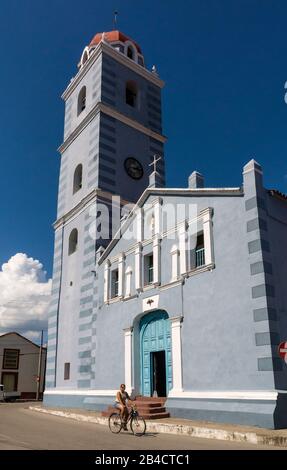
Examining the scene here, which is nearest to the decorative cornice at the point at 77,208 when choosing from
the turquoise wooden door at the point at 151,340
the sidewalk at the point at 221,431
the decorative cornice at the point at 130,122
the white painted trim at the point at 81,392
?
the decorative cornice at the point at 130,122

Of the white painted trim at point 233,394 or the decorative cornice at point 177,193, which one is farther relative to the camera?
the decorative cornice at point 177,193

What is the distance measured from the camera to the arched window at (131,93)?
95.3 ft

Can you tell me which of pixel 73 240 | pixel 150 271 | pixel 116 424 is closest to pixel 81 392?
pixel 150 271

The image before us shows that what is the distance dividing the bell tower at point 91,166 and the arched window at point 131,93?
0.06 meters

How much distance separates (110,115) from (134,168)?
11.2ft

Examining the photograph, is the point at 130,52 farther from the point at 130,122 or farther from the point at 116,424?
the point at 116,424

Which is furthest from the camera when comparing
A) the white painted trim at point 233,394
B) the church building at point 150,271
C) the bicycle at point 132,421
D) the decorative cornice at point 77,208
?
the decorative cornice at point 77,208

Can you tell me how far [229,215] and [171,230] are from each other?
125 inches

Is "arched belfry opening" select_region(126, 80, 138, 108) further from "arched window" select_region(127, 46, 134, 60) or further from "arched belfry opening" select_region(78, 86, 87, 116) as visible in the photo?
"arched belfry opening" select_region(78, 86, 87, 116)

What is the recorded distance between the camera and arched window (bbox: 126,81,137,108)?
95.3 ft

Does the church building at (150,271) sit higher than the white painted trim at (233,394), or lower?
higher

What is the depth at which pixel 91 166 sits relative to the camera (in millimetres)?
25125

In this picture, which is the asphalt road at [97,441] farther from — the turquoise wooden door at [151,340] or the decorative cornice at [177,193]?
the decorative cornice at [177,193]

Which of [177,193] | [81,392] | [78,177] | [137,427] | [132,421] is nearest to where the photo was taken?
[132,421]
